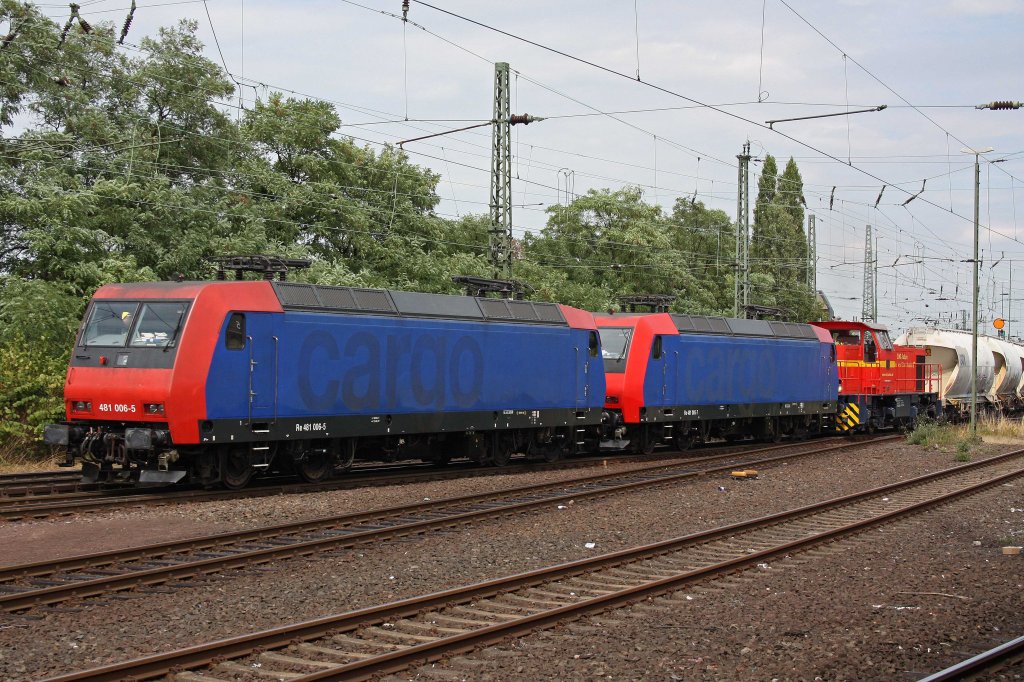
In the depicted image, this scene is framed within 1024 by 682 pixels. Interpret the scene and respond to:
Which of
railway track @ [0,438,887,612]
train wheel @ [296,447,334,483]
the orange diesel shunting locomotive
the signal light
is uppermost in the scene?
the signal light

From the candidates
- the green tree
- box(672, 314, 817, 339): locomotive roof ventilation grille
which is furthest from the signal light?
the green tree

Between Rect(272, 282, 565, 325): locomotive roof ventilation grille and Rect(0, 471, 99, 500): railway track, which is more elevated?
Rect(272, 282, 565, 325): locomotive roof ventilation grille

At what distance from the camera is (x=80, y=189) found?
2583 cm

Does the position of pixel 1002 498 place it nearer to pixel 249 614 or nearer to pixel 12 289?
pixel 249 614

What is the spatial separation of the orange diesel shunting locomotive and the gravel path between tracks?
17124mm

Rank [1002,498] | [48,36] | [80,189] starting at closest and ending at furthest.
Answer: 1. [1002,498]
2. [80,189]
3. [48,36]

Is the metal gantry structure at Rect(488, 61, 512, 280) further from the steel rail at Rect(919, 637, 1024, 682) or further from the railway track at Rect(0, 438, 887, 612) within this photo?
the steel rail at Rect(919, 637, 1024, 682)

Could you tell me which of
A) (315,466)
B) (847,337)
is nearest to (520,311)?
(315,466)

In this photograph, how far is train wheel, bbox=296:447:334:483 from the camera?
17938 millimetres

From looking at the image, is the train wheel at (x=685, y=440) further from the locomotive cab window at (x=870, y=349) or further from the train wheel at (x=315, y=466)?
the train wheel at (x=315, y=466)

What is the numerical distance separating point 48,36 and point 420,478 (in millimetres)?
18062

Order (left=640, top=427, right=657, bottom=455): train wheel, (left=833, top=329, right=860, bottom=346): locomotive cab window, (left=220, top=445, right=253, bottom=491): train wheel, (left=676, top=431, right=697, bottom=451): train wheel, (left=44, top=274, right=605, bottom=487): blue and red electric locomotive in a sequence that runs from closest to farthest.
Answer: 1. (left=44, top=274, right=605, bottom=487): blue and red electric locomotive
2. (left=220, top=445, right=253, bottom=491): train wheel
3. (left=640, top=427, right=657, bottom=455): train wheel
4. (left=676, top=431, right=697, bottom=451): train wheel
5. (left=833, top=329, right=860, bottom=346): locomotive cab window

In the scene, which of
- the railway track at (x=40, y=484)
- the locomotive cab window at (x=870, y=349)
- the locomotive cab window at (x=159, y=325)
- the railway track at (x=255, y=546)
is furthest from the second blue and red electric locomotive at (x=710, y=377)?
the railway track at (x=40, y=484)

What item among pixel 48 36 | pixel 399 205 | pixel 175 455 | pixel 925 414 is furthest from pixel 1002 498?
pixel 48 36
